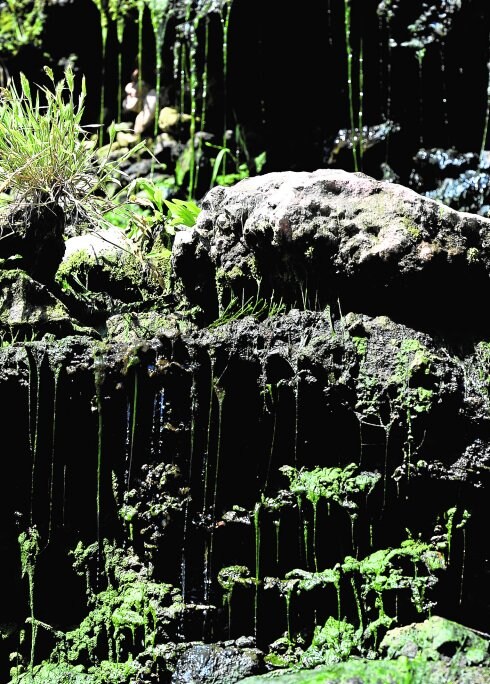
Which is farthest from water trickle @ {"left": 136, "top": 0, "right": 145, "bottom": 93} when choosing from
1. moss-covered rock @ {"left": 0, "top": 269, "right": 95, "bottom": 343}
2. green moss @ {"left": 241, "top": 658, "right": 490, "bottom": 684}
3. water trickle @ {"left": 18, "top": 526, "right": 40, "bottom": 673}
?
green moss @ {"left": 241, "top": 658, "right": 490, "bottom": 684}

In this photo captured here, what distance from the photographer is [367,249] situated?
3.48 meters

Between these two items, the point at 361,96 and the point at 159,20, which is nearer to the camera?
the point at 361,96

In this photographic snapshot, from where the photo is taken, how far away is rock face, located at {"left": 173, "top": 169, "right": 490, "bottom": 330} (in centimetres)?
347

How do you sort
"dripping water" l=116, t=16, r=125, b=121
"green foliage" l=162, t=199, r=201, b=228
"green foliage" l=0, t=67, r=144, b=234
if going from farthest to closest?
1. "dripping water" l=116, t=16, r=125, b=121
2. "green foliage" l=162, t=199, r=201, b=228
3. "green foliage" l=0, t=67, r=144, b=234

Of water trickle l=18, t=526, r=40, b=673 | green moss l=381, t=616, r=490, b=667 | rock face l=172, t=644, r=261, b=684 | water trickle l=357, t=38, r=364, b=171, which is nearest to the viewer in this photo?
green moss l=381, t=616, r=490, b=667

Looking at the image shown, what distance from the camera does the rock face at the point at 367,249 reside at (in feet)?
11.4

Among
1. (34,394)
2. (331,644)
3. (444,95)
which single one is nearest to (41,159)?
(34,394)

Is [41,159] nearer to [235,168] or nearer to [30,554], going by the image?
[30,554]

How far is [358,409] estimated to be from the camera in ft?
10.9

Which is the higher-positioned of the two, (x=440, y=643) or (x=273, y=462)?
(x=273, y=462)

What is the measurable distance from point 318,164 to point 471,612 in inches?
185

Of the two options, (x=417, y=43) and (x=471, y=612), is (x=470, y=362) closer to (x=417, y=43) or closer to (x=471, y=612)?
(x=471, y=612)

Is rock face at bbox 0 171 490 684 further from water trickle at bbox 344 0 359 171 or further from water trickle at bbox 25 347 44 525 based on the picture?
water trickle at bbox 344 0 359 171

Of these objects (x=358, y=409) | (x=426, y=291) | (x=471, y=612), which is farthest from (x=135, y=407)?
(x=471, y=612)
